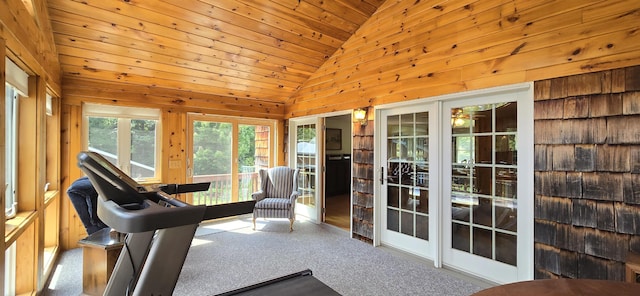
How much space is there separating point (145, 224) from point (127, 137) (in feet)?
13.5

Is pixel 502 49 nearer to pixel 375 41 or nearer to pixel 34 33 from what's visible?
pixel 375 41

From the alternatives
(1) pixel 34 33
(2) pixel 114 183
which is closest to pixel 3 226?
(2) pixel 114 183

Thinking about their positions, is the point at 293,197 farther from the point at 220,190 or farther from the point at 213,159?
the point at 213,159

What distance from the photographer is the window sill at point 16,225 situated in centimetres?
182

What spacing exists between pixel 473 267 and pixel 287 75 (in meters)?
3.78

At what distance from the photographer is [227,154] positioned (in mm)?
5234

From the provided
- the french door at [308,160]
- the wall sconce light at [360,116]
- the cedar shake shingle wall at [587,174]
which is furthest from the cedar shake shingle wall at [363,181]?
the cedar shake shingle wall at [587,174]

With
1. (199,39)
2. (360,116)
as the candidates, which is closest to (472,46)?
(360,116)

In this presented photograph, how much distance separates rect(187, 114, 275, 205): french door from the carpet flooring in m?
0.91

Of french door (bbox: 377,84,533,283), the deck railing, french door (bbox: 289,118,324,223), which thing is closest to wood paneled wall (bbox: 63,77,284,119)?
french door (bbox: 289,118,324,223)

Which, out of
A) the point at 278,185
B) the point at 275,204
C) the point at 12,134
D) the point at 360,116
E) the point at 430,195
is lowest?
the point at 275,204

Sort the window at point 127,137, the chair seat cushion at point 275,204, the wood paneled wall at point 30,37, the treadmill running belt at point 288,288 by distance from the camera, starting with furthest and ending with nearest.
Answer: the chair seat cushion at point 275,204
the window at point 127,137
the treadmill running belt at point 288,288
the wood paneled wall at point 30,37

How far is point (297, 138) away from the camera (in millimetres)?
5645

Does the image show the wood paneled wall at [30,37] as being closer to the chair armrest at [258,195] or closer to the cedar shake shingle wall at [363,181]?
the chair armrest at [258,195]
